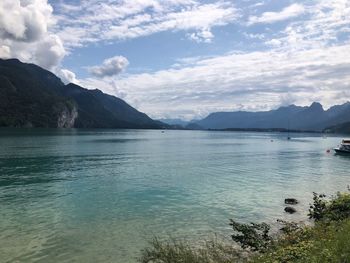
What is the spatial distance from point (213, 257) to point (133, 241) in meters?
8.93

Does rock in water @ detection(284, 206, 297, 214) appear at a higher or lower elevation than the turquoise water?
lower

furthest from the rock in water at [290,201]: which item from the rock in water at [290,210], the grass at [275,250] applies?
the grass at [275,250]

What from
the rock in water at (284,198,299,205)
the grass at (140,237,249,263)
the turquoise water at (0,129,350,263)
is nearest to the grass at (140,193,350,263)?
the grass at (140,237,249,263)

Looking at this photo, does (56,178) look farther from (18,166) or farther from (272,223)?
(272,223)

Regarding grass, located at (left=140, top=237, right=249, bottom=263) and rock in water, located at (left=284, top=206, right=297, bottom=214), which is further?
rock in water, located at (left=284, top=206, right=297, bottom=214)

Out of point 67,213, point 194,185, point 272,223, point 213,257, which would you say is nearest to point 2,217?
point 67,213

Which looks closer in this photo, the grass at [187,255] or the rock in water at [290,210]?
the grass at [187,255]

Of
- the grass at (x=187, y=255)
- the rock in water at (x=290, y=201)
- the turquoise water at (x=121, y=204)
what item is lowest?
the rock in water at (x=290, y=201)

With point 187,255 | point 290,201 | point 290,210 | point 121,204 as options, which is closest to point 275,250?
point 187,255

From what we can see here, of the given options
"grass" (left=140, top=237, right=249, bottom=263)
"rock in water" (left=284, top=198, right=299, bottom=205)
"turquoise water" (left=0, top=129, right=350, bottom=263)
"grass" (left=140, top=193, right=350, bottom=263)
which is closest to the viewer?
"grass" (left=140, top=193, right=350, bottom=263)

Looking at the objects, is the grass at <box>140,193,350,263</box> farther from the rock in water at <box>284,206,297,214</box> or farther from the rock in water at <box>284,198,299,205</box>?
the rock in water at <box>284,198,299,205</box>

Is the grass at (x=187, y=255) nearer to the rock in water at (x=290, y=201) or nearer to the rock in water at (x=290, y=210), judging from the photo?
the rock in water at (x=290, y=210)

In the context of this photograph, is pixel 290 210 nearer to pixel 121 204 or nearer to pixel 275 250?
pixel 121 204

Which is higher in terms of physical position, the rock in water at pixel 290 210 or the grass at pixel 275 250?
the grass at pixel 275 250
